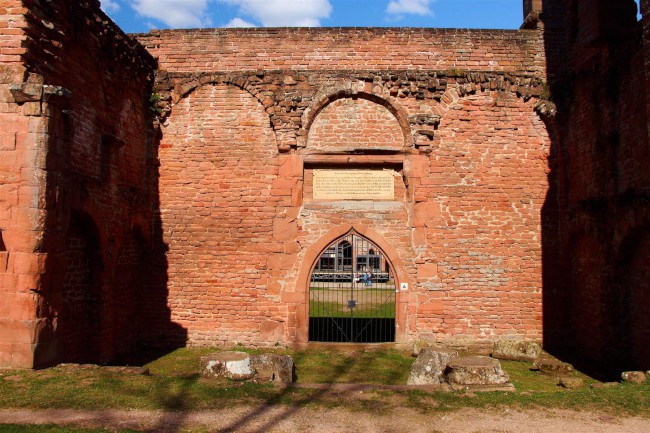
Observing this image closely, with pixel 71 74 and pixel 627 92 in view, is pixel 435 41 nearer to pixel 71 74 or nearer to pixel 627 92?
pixel 627 92

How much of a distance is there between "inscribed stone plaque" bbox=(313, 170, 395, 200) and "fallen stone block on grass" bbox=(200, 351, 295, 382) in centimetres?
423

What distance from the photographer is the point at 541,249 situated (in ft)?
35.2

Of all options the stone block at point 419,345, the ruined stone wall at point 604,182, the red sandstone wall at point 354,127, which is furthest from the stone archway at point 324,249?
the ruined stone wall at point 604,182

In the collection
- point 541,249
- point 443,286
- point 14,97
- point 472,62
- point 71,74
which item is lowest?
point 443,286

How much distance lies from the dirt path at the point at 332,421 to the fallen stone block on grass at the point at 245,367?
1.31 metres

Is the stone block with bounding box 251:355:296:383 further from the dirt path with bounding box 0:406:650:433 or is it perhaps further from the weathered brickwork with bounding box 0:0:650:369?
the weathered brickwork with bounding box 0:0:650:369

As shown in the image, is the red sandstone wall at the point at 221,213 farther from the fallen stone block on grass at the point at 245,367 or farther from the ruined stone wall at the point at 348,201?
the fallen stone block on grass at the point at 245,367

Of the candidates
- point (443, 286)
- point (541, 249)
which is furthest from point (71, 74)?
point (541, 249)

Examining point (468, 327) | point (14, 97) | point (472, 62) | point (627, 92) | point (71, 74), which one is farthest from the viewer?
point (472, 62)

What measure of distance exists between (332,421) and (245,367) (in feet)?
6.65

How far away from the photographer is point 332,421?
17.7ft

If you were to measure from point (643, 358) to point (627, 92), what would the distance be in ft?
14.7

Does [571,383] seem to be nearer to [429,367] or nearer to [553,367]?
[553,367]

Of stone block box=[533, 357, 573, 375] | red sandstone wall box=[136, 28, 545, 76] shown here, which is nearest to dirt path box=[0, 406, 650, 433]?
stone block box=[533, 357, 573, 375]
